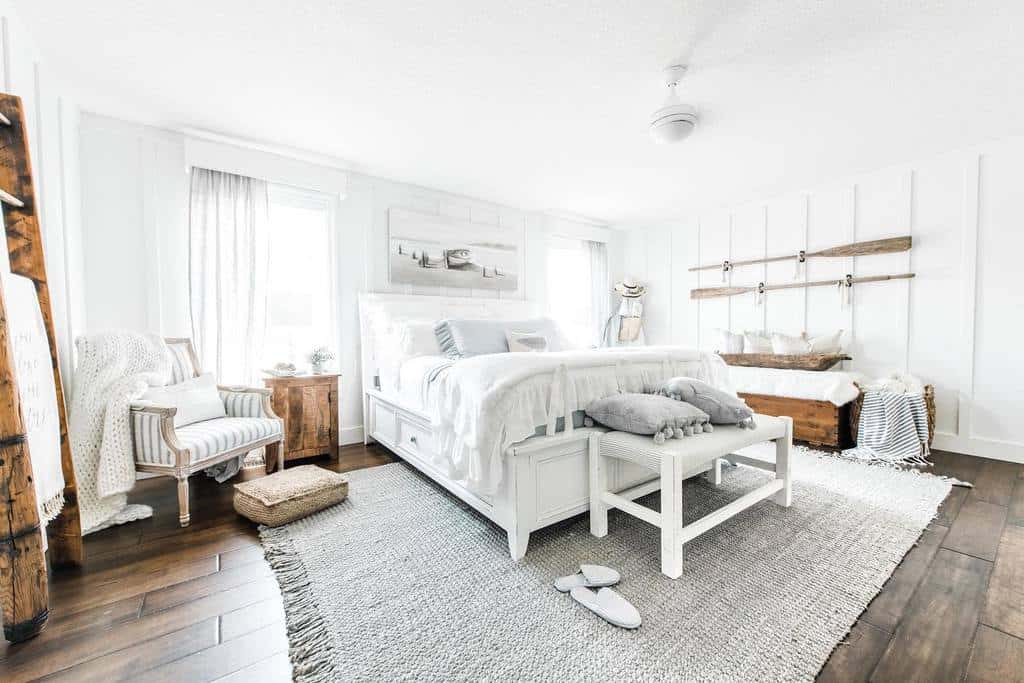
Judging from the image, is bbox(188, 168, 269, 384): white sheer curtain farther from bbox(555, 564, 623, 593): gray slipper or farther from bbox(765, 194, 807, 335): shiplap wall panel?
bbox(765, 194, 807, 335): shiplap wall panel

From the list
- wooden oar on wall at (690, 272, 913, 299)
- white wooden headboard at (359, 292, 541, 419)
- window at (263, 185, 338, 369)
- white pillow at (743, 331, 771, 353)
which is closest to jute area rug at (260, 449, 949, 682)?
white wooden headboard at (359, 292, 541, 419)

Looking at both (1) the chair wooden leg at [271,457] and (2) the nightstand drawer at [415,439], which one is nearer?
(2) the nightstand drawer at [415,439]

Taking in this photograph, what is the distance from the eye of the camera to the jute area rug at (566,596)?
1235mm

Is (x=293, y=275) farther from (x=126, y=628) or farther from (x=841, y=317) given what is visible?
(x=841, y=317)

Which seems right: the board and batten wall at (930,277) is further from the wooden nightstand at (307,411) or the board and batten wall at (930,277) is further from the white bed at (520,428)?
the wooden nightstand at (307,411)

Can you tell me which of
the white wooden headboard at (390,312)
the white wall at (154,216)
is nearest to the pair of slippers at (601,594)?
the white wooden headboard at (390,312)

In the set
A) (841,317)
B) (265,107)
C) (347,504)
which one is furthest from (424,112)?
(841,317)

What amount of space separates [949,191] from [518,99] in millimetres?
3707

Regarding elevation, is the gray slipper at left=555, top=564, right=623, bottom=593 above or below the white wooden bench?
below

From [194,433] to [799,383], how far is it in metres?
4.58

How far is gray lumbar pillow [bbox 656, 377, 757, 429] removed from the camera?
2062mm

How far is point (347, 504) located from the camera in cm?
233

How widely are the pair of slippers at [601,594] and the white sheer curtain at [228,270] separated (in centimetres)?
284

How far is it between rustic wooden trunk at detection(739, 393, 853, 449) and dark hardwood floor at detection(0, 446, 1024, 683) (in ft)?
4.16
